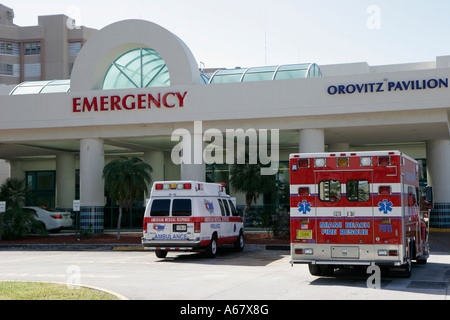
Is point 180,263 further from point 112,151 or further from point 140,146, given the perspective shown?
point 112,151

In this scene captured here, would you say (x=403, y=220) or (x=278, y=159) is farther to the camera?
(x=278, y=159)

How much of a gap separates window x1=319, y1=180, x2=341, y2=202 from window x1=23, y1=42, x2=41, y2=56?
222 ft

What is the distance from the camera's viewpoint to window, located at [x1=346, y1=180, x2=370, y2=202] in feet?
40.8

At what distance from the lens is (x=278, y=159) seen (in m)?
37.1

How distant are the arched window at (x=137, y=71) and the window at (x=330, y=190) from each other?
17241mm

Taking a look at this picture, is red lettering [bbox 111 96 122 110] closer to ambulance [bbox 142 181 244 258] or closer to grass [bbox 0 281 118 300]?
ambulance [bbox 142 181 244 258]

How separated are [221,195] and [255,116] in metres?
6.84

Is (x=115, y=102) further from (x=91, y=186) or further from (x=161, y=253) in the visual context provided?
(x=161, y=253)

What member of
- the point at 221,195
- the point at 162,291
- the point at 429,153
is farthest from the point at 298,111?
the point at 162,291

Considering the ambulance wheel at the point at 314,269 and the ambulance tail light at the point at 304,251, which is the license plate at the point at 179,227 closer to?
the ambulance wheel at the point at 314,269

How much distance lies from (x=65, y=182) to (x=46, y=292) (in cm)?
2832

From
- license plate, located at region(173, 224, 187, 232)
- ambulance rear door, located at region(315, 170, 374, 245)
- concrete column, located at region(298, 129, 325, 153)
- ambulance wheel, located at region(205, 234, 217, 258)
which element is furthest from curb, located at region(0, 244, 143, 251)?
ambulance rear door, located at region(315, 170, 374, 245)

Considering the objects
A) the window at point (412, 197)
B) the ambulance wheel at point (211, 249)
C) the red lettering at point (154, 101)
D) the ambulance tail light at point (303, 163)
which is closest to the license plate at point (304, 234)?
the ambulance tail light at point (303, 163)

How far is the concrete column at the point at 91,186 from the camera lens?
28469mm
